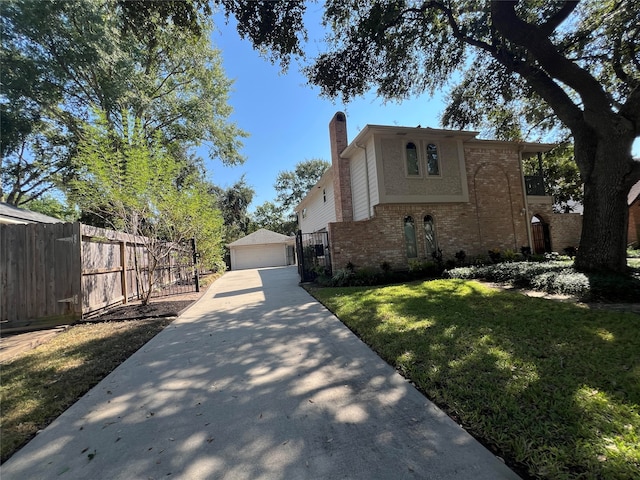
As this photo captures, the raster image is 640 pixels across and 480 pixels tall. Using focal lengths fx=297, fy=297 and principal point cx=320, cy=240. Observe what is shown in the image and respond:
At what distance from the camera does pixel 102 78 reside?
14742 mm

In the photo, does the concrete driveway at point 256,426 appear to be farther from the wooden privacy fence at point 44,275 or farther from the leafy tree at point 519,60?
the leafy tree at point 519,60

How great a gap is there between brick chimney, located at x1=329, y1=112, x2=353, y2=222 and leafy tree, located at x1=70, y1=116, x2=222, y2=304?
6.01 m

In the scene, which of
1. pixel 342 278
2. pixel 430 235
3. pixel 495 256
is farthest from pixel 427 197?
pixel 342 278

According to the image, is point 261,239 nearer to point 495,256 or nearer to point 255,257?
point 255,257

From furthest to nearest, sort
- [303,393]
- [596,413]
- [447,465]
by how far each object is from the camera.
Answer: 1. [303,393]
2. [596,413]
3. [447,465]

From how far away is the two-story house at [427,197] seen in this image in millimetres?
11188

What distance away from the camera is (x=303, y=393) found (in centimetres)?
311

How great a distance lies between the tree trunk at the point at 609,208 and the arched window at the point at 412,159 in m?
5.24

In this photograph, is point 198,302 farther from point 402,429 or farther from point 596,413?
point 596,413

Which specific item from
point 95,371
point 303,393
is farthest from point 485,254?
point 95,371

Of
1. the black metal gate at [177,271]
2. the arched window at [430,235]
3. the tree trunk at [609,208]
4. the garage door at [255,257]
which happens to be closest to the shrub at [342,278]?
the arched window at [430,235]

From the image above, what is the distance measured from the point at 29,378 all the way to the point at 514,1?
1256 centimetres

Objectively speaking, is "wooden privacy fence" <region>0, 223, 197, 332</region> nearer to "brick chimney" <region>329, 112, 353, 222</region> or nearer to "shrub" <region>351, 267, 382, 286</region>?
"shrub" <region>351, 267, 382, 286</region>

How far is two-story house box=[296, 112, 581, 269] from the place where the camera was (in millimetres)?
11188
